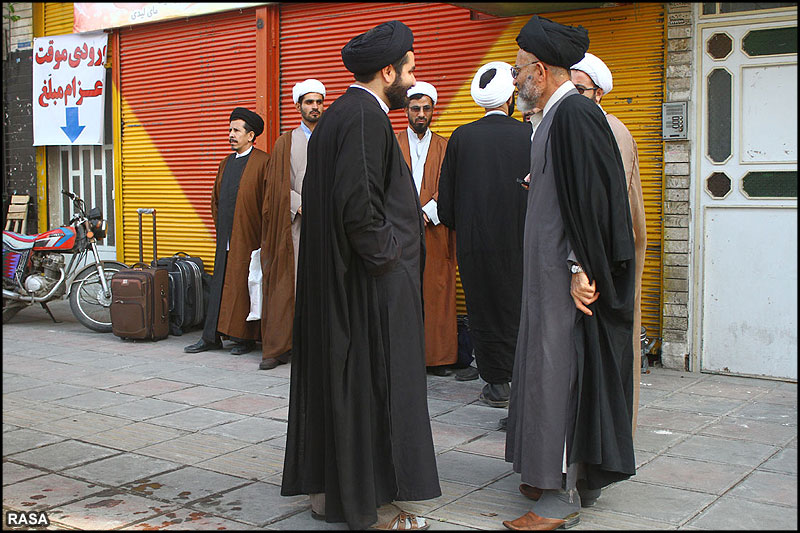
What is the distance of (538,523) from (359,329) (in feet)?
3.49

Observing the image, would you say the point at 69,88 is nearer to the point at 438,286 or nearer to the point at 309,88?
the point at 309,88

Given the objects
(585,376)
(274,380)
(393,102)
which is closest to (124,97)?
(274,380)

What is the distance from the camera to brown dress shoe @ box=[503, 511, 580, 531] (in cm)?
357

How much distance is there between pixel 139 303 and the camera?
808cm

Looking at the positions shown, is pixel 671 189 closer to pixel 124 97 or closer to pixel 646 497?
pixel 646 497

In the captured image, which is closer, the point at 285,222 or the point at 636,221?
the point at 636,221

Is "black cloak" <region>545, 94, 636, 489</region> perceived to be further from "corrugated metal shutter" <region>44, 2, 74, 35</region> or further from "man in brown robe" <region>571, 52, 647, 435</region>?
"corrugated metal shutter" <region>44, 2, 74, 35</region>

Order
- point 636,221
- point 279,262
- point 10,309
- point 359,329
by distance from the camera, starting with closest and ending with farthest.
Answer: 1. point 359,329
2. point 636,221
3. point 279,262
4. point 10,309

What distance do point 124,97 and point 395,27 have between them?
722 centimetres

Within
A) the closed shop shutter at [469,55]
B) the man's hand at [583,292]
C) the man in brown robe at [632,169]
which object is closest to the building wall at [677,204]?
the closed shop shutter at [469,55]

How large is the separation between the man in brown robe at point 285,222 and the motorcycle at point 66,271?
7.69ft

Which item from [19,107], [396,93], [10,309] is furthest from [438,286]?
[19,107]

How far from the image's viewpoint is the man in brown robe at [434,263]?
6.68m

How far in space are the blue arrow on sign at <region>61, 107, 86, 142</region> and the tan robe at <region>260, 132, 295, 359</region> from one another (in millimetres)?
4194
